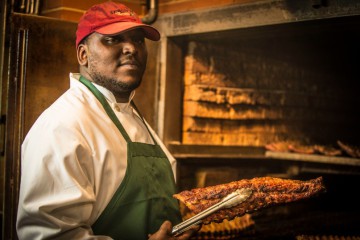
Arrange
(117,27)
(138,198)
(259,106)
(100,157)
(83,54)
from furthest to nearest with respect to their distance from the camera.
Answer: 1. (259,106)
2. (83,54)
3. (117,27)
4. (138,198)
5. (100,157)

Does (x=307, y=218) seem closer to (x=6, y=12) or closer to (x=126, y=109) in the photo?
(x=126, y=109)

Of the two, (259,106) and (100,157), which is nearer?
(100,157)

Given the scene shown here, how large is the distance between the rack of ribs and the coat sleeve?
579mm

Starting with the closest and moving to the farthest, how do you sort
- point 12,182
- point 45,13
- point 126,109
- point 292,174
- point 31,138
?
point 31,138
point 126,109
point 12,182
point 45,13
point 292,174

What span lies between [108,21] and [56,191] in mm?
1144

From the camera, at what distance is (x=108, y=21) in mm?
2768

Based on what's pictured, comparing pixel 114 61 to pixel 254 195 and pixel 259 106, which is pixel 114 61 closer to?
pixel 254 195

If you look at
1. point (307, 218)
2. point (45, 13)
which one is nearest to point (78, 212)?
point (45, 13)

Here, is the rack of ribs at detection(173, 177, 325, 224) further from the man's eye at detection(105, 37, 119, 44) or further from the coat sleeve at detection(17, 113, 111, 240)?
the man's eye at detection(105, 37, 119, 44)

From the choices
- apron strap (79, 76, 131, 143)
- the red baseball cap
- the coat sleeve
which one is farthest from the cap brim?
the coat sleeve

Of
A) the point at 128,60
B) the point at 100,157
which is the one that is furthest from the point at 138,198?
the point at 128,60

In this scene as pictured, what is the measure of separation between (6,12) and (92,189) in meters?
1.74

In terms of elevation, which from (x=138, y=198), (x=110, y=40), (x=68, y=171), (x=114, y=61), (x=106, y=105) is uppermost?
(x=110, y=40)

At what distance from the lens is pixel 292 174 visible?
4.61m
